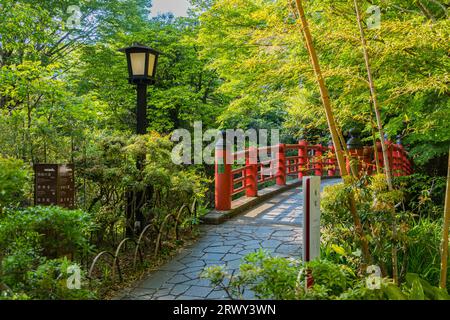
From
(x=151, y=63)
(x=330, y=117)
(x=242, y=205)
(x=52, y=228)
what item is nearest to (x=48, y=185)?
(x=52, y=228)

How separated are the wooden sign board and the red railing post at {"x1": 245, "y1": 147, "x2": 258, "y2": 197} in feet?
19.1

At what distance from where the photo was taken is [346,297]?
88.9 inches

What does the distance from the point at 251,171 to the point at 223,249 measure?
3443 millimetres

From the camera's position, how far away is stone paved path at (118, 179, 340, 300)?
13.2 ft

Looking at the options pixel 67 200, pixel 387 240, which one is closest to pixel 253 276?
pixel 387 240

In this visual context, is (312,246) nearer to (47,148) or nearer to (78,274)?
(78,274)

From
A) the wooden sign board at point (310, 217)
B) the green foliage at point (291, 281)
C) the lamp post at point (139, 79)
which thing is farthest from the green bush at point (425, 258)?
the lamp post at point (139, 79)

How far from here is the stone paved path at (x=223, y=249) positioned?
13.2 ft

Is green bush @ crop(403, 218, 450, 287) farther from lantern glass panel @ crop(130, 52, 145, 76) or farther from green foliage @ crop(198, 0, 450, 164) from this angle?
lantern glass panel @ crop(130, 52, 145, 76)

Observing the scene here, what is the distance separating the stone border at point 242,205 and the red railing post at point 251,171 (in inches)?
7.1

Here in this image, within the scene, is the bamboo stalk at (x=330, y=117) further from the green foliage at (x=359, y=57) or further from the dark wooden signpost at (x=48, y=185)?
the dark wooden signpost at (x=48, y=185)

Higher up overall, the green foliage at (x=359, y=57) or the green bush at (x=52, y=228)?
the green foliage at (x=359, y=57)

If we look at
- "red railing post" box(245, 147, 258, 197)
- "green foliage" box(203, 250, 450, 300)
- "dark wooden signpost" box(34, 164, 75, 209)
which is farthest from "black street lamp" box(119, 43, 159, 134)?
"green foliage" box(203, 250, 450, 300)

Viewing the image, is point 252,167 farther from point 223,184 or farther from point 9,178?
point 9,178
